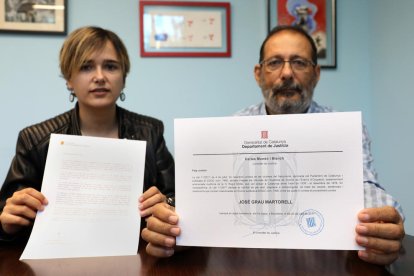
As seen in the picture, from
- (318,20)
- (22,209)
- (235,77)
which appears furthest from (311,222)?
(318,20)

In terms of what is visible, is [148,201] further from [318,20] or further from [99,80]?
[318,20]

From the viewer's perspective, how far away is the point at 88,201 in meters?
0.68

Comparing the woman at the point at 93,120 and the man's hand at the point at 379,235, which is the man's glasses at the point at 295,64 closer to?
the woman at the point at 93,120

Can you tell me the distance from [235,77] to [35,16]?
2.77 feet

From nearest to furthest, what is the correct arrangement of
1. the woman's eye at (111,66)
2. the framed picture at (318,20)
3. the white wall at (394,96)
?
1. the woman's eye at (111,66)
2. the white wall at (394,96)
3. the framed picture at (318,20)

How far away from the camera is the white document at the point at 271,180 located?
0.57m

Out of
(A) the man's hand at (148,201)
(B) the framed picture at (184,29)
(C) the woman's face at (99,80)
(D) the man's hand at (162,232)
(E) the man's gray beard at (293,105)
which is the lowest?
(D) the man's hand at (162,232)

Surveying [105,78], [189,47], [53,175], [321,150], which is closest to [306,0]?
[189,47]

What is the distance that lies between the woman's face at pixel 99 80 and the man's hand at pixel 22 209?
37cm

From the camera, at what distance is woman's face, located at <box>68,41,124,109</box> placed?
990 millimetres

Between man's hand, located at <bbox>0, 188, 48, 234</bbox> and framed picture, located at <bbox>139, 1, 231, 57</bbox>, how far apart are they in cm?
90

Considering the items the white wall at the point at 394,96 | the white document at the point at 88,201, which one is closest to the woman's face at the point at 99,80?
the white document at the point at 88,201

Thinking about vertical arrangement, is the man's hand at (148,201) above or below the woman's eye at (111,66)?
below

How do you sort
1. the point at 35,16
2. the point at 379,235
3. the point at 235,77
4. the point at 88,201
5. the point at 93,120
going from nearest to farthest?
the point at 379,235 → the point at 88,201 → the point at 93,120 → the point at 35,16 → the point at 235,77
